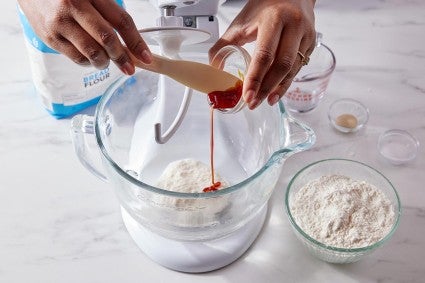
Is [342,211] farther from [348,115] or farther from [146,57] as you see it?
[146,57]

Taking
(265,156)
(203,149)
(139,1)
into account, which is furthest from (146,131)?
(139,1)

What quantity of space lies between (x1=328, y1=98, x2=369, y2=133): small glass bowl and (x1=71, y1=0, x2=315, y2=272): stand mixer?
165mm

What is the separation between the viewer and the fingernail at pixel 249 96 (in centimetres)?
76

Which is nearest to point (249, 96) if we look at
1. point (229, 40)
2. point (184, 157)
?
point (229, 40)

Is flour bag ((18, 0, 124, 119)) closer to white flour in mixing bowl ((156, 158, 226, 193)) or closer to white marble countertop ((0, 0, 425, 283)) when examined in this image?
white marble countertop ((0, 0, 425, 283))

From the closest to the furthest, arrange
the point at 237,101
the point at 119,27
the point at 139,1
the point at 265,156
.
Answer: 1. the point at 119,27
2. the point at 237,101
3. the point at 265,156
4. the point at 139,1

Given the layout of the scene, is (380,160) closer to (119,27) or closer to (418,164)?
(418,164)

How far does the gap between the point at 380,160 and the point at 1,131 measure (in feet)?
2.27

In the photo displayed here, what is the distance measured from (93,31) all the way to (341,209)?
17.8 inches

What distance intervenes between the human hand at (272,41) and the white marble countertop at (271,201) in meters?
0.23

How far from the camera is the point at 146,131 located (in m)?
1.03

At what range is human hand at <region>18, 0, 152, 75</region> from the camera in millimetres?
714

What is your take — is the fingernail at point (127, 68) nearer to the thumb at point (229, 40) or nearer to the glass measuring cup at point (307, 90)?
the thumb at point (229, 40)

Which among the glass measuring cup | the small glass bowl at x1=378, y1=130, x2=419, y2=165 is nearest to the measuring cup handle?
the glass measuring cup
